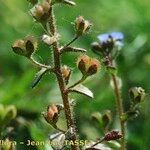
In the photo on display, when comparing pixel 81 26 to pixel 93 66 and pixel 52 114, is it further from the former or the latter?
pixel 52 114

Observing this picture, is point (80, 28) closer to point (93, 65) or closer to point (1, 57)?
point (93, 65)

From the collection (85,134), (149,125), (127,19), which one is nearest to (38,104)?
(85,134)

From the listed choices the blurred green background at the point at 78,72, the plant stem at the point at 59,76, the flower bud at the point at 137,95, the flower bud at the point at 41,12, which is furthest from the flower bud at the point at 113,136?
the blurred green background at the point at 78,72

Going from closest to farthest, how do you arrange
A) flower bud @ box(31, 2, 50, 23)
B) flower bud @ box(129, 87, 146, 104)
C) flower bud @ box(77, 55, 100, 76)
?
1. flower bud @ box(31, 2, 50, 23)
2. flower bud @ box(77, 55, 100, 76)
3. flower bud @ box(129, 87, 146, 104)

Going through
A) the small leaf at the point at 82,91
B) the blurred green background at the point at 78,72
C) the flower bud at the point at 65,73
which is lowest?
the small leaf at the point at 82,91

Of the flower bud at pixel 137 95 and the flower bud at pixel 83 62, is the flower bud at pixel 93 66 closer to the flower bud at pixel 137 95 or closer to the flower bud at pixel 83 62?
the flower bud at pixel 83 62

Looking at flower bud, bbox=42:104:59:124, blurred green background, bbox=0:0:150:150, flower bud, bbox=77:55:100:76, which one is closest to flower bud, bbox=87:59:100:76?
flower bud, bbox=77:55:100:76

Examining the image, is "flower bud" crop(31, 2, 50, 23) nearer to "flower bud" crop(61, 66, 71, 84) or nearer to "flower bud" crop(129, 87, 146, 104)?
"flower bud" crop(61, 66, 71, 84)

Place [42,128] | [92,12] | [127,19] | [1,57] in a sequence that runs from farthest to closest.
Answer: [92,12]
[127,19]
[1,57]
[42,128]
